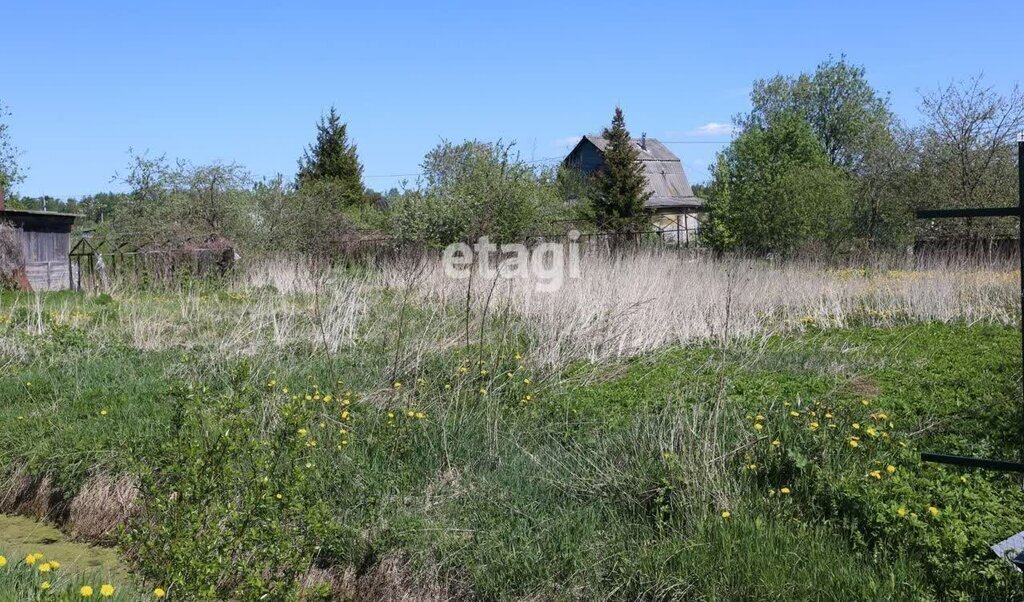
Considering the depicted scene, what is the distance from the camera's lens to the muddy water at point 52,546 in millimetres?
4969

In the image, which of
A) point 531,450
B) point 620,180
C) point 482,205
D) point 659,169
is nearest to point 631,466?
point 531,450

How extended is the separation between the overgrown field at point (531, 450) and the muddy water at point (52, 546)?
138 millimetres

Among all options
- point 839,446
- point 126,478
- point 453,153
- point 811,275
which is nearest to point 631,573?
point 839,446

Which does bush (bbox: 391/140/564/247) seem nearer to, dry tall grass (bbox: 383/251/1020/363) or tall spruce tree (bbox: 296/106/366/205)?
dry tall grass (bbox: 383/251/1020/363)

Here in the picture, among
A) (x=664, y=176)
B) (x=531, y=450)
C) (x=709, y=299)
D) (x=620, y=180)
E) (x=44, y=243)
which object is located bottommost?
(x=531, y=450)

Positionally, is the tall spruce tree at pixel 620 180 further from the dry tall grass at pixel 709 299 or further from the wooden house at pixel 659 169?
the dry tall grass at pixel 709 299

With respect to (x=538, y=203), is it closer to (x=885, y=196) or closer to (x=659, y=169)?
(x=885, y=196)

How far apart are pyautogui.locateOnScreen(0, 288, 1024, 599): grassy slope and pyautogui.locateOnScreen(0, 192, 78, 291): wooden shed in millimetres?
14217

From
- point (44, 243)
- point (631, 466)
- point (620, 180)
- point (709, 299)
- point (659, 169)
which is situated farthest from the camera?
point (659, 169)

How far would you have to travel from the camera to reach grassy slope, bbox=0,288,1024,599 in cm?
405

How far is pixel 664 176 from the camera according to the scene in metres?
51.3

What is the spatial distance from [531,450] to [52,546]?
287 centimetres

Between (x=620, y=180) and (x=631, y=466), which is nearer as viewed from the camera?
(x=631, y=466)

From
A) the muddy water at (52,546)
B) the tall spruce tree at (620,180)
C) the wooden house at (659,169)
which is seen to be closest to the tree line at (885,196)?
the tall spruce tree at (620,180)
